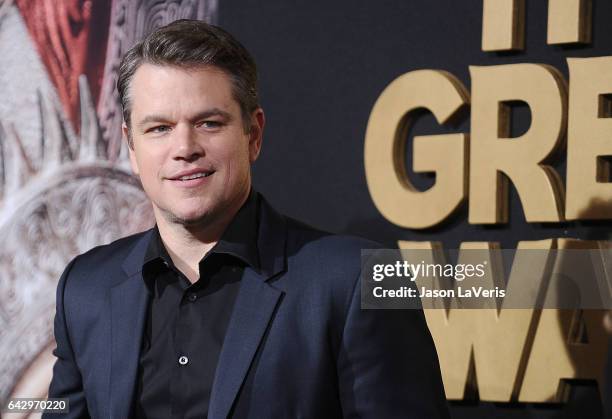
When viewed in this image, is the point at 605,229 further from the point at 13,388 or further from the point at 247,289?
the point at 13,388

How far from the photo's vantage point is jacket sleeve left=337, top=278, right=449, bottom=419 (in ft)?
6.32

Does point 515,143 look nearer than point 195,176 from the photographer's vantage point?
No

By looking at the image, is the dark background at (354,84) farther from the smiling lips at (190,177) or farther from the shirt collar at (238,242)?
the smiling lips at (190,177)

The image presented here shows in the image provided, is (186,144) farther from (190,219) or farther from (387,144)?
(387,144)

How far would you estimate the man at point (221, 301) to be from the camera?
1.95m

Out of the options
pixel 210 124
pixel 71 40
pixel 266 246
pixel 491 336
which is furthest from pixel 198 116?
pixel 71 40

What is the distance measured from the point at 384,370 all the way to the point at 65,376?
0.74m

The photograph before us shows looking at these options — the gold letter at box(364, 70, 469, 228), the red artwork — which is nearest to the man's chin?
the gold letter at box(364, 70, 469, 228)

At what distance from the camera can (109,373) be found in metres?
2.09

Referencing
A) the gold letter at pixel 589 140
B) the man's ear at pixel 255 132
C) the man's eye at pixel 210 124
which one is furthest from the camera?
the gold letter at pixel 589 140

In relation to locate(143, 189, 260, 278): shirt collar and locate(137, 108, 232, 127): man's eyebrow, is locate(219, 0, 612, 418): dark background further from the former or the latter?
locate(137, 108, 232, 127): man's eyebrow

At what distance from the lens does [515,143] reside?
8.92ft

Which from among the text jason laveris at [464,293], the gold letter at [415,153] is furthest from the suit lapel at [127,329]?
the gold letter at [415,153]

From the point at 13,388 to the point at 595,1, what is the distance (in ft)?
7.63
